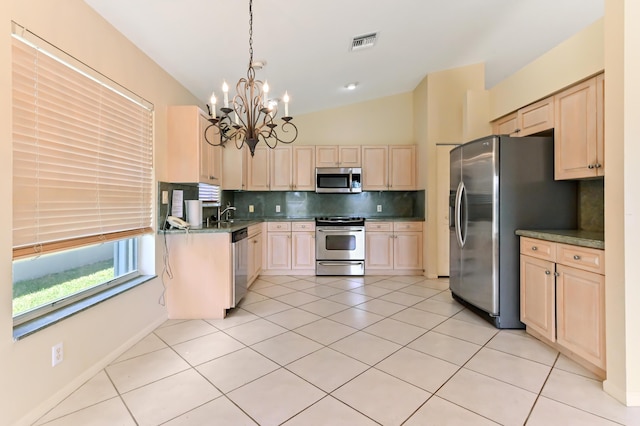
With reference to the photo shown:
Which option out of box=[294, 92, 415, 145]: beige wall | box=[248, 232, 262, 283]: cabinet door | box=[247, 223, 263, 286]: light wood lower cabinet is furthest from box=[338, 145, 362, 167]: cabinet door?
box=[248, 232, 262, 283]: cabinet door

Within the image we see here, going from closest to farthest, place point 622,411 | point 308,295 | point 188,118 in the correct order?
point 622,411 → point 188,118 → point 308,295

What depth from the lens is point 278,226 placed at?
191 inches

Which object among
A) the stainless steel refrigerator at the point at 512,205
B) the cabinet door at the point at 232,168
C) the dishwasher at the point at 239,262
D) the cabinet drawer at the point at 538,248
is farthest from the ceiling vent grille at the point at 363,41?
the cabinet drawer at the point at 538,248

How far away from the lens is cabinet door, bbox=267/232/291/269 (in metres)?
4.84

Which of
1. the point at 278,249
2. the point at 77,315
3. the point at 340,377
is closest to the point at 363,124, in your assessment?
the point at 278,249

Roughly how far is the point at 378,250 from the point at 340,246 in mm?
622

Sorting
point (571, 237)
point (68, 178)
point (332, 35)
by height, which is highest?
point (332, 35)

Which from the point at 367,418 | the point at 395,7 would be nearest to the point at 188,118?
the point at 395,7

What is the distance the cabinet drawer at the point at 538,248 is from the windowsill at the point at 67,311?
11.0 feet

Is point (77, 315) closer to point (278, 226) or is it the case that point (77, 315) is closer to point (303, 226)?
point (278, 226)

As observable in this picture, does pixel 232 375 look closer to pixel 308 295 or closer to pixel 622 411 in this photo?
pixel 308 295

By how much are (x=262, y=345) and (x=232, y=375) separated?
0.45 metres

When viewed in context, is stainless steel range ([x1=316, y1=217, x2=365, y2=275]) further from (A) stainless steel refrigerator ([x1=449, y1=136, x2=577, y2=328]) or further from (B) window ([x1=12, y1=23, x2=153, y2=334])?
(B) window ([x1=12, y1=23, x2=153, y2=334])

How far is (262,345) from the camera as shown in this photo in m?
2.44
